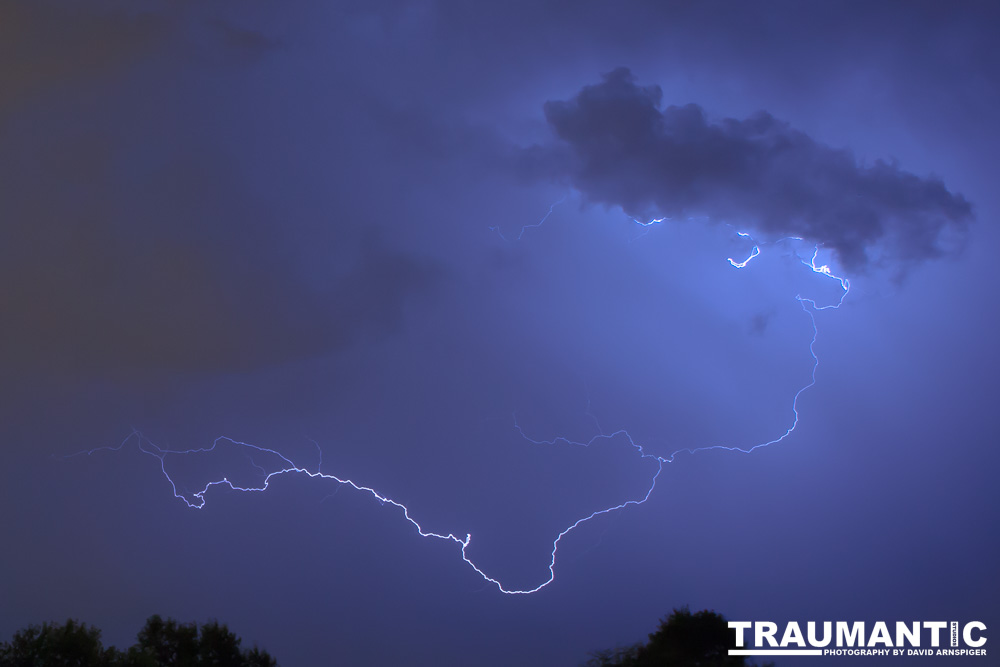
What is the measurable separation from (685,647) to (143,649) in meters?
11.4

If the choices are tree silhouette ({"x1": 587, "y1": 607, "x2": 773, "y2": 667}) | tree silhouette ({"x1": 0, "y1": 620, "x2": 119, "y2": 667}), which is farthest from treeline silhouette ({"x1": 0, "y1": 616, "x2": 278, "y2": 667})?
tree silhouette ({"x1": 587, "y1": 607, "x2": 773, "y2": 667})

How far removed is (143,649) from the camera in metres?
13.5

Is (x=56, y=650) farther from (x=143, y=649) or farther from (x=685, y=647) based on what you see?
(x=685, y=647)

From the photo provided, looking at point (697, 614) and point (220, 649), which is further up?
point (697, 614)

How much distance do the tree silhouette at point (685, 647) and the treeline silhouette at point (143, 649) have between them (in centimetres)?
827

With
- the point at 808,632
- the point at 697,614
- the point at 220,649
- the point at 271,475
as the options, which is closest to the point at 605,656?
the point at 697,614

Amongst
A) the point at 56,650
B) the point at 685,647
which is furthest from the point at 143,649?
the point at 685,647

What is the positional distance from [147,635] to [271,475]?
27.1 ft

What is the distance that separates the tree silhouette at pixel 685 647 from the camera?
12266 mm

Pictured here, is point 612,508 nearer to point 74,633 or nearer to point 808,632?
point 808,632

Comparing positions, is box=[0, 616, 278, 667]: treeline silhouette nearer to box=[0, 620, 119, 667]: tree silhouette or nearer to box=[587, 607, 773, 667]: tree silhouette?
box=[0, 620, 119, 667]: tree silhouette

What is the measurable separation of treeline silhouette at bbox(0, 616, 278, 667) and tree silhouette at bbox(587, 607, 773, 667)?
27.1ft

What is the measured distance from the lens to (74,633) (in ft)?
42.1

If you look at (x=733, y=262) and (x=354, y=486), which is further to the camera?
(x=733, y=262)
